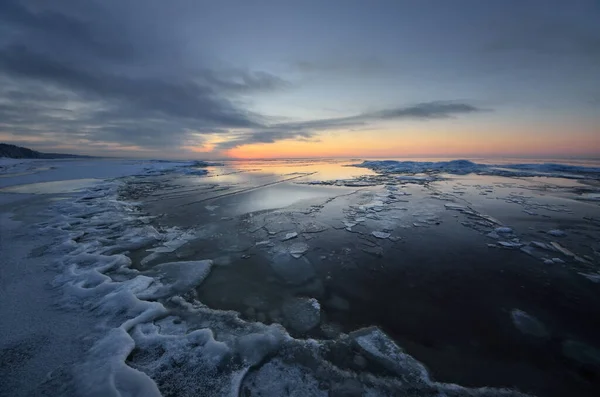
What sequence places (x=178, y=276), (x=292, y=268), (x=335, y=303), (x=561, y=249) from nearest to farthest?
(x=335, y=303) → (x=178, y=276) → (x=292, y=268) → (x=561, y=249)

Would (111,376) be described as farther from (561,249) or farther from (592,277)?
(561,249)

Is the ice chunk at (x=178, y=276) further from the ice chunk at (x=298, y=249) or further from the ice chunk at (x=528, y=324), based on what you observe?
the ice chunk at (x=528, y=324)

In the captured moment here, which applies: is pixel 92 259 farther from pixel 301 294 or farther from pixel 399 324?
pixel 399 324

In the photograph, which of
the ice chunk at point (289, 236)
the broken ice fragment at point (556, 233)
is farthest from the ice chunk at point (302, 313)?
the broken ice fragment at point (556, 233)

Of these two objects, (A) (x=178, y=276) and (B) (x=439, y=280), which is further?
(A) (x=178, y=276)

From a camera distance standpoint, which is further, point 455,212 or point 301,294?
point 455,212

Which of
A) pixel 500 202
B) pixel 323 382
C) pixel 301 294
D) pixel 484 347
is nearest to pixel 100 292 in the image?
pixel 301 294

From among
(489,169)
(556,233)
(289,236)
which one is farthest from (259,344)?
(489,169)
